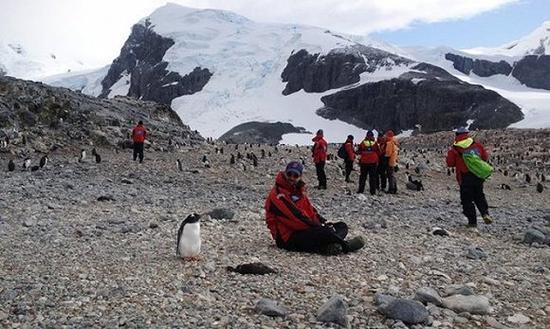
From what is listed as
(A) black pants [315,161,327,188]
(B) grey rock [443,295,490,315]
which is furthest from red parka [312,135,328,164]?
(B) grey rock [443,295,490,315]

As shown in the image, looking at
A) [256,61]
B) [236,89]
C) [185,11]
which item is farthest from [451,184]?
[185,11]

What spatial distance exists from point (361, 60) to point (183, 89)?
117 ft

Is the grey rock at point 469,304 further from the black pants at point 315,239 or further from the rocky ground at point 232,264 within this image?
the black pants at point 315,239

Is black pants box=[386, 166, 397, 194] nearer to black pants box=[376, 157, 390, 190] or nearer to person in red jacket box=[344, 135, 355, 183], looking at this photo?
black pants box=[376, 157, 390, 190]

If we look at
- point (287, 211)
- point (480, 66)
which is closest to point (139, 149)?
point (287, 211)

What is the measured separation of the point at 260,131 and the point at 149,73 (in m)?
54.9

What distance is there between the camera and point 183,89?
117875 mm

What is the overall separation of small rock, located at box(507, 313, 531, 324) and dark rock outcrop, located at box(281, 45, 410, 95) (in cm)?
10603

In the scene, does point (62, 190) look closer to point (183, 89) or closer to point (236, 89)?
point (236, 89)

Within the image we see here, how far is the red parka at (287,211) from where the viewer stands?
7.39 meters

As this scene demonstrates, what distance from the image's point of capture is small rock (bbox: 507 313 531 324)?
524cm

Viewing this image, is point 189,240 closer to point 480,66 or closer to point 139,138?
point 139,138

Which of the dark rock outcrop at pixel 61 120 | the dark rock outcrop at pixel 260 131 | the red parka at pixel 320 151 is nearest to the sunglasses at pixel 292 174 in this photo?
the red parka at pixel 320 151

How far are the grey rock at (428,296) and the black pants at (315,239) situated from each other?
5.96 ft
